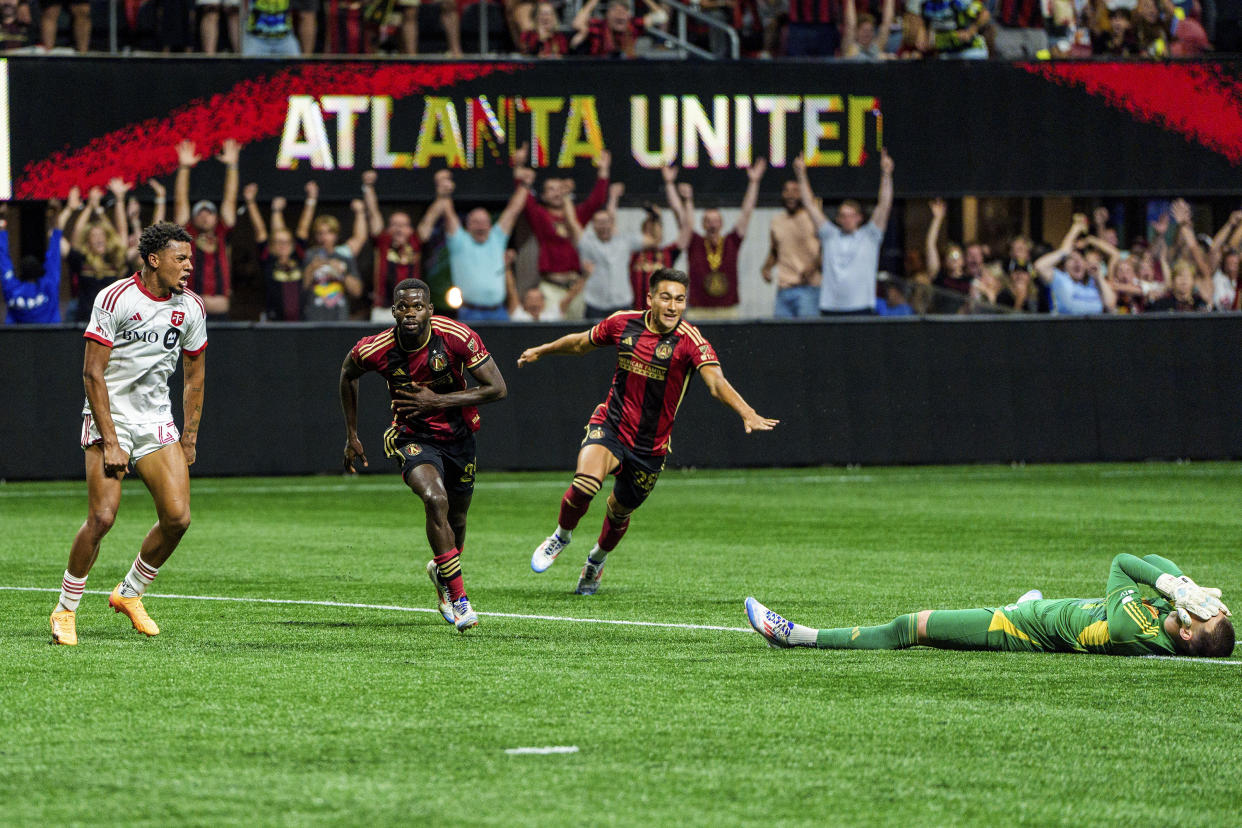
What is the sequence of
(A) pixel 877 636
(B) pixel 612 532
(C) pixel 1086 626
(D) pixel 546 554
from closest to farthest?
1. (C) pixel 1086 626
2. (A) pixel 877 636
3. (B) pixel 612 532
4. (D) pixel 546 554

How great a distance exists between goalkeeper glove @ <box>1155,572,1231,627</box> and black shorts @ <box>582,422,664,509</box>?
485 centimetres

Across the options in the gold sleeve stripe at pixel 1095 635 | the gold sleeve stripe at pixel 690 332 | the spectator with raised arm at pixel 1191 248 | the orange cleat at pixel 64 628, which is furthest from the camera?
the spectator with raised arm at pixel 1191 248

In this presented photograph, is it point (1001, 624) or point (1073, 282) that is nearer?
point (1001, 624)

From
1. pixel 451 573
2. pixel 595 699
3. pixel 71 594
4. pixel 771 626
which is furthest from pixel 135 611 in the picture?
pixel 771 626

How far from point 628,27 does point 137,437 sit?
50.2 ft

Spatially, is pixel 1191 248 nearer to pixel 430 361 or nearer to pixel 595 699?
pixel 430 361

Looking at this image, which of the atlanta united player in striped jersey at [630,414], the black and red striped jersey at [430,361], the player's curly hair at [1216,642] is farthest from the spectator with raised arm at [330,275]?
the player's curly hair at [1216,642]

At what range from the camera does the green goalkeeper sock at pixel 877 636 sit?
29.1 feet

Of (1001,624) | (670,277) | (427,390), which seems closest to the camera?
(1001,624)

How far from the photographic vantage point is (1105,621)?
851cm

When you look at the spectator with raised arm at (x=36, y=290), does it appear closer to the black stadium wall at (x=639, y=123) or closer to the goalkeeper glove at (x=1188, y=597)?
the black stadium wall at (x=639, y=123)

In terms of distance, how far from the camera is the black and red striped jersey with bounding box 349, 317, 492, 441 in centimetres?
1062

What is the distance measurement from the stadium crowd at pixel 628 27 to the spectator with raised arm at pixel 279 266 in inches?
86.7

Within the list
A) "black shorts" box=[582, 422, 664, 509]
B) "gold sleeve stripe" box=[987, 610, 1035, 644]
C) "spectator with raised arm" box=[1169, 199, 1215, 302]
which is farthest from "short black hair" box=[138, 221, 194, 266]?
"spectator with raised arm" box=[1169, 199, 1215, 302]
